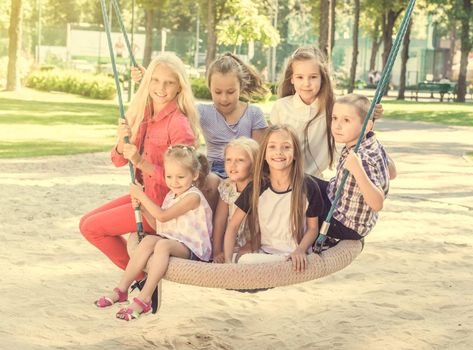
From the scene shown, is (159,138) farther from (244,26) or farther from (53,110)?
(244,26)

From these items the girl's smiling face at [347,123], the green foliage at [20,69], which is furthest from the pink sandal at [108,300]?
the green foliage at [20,69]

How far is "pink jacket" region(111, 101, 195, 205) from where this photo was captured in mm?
4449

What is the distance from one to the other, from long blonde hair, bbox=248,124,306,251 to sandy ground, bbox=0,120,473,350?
3.81 ft

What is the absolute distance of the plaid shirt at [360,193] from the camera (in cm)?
427

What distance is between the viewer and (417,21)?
249ft

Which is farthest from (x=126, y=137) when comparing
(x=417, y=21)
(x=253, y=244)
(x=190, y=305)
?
(x=417, y=21)

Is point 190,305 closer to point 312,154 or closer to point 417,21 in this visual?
point 312,154

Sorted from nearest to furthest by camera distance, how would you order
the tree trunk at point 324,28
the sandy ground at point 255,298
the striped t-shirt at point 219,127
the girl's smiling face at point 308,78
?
the girl's smiling face at point 308,78 → the striped t-shirt at point 219,127 → the sandy ground at point 255,298 → the tree trunk at point 324,28

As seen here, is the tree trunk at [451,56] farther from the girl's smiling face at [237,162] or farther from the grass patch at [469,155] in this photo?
the girl's smiling face at [237,162]

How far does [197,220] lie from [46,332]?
147cm

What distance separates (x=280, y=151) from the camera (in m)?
4.26

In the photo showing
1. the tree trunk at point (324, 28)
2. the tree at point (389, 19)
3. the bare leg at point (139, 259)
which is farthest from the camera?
the tree at point (389, 19)

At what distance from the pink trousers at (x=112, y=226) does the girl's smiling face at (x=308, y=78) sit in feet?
3.54

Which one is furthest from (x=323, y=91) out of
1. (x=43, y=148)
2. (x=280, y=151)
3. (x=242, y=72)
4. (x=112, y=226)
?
(x=43, y=148)
